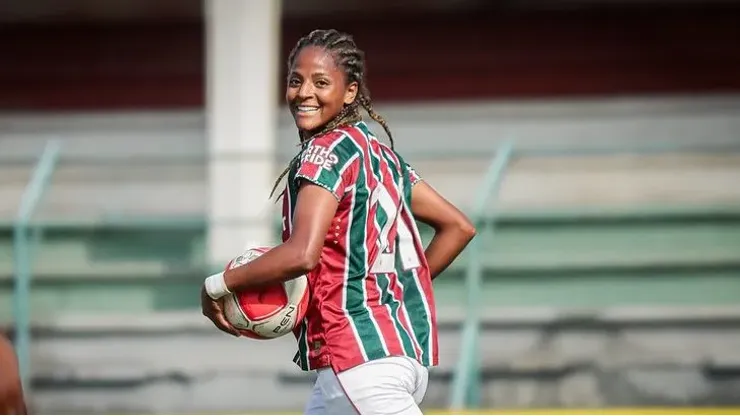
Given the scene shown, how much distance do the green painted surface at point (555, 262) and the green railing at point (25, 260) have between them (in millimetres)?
65

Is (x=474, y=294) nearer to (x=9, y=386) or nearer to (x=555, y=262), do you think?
(x=555, y=262)

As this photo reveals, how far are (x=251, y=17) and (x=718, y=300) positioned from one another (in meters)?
3.53

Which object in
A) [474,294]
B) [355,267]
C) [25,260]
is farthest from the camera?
[25,260]

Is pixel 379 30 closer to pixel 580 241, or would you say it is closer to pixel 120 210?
pixel 120 210

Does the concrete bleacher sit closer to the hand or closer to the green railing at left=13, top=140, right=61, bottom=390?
the green railing at left=13, top=140, right=61, bottom=390

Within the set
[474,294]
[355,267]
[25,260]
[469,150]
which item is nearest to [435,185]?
[469,150]

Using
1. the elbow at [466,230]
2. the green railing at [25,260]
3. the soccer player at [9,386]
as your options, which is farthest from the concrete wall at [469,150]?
the soccer player at [9,386]

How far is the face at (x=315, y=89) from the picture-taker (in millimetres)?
3557

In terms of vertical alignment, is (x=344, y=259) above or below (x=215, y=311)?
above

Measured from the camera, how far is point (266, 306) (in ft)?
11.3

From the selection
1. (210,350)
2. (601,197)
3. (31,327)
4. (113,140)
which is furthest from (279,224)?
(113,140)

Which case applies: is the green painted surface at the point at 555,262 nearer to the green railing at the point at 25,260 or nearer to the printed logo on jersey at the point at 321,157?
the green railing at the point at 25,260

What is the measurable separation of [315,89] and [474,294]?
4.52 m

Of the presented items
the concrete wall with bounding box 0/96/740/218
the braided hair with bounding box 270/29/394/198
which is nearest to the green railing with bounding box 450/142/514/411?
the concrete wall with bounding box 0/96/740/218
